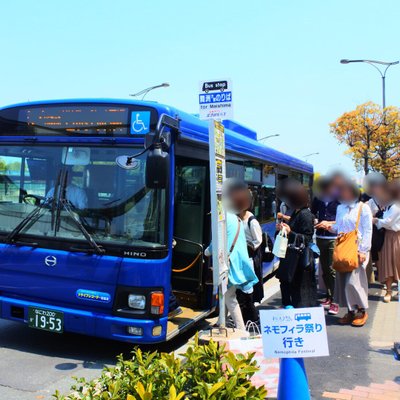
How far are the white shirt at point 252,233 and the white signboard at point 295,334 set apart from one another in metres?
2.84

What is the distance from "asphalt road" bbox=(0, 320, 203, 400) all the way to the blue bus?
391 mm

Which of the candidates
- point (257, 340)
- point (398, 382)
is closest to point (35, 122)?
point (257, 340)

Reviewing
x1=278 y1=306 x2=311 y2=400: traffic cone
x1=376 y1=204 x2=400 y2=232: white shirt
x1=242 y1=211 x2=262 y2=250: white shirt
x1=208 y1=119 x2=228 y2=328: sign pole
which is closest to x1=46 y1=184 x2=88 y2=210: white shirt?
x1=208 y1=119 x2=228 y2=328: sign pole

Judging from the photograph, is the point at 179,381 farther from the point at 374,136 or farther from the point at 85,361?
the point at 374,136

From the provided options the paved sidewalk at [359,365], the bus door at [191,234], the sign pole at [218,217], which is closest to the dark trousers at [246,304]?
the bus door at [191,234]

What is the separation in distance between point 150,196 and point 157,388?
240cm

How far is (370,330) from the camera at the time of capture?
620 cm

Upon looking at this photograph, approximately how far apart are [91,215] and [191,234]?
1641mm

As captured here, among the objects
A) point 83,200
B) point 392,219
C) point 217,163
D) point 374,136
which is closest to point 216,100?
point 217,163

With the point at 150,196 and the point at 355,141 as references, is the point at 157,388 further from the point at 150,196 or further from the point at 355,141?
the point at 355,141

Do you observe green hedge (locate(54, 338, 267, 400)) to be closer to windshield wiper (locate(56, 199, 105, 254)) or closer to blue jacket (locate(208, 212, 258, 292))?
windshield wiper (locate(56, 199, 105, 254))

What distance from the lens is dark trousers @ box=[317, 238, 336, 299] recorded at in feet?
24.0

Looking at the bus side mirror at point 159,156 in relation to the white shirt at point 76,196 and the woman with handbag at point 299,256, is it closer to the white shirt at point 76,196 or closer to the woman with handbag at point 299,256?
the white shirt at point 76,196

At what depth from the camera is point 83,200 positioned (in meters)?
4.90
